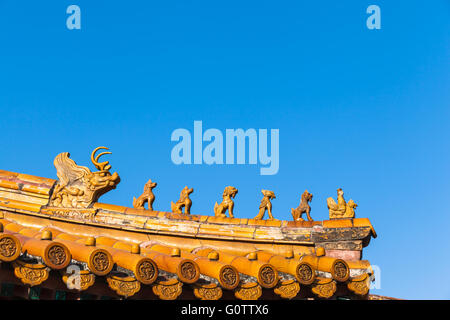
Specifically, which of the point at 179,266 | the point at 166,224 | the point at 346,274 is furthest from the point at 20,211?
the point at 346,274

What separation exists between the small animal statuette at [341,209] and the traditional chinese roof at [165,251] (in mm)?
205

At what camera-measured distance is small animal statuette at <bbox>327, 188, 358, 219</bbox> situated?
1333 cm

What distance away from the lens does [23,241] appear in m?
9.12

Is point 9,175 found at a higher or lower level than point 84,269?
higher

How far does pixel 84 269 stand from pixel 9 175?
200 inches

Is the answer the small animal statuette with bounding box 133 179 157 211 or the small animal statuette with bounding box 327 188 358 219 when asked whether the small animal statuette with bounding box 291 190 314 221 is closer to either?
the small animal statuette with bounding box 327 188 358 219

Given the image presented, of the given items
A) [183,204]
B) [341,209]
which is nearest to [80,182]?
[183,204]

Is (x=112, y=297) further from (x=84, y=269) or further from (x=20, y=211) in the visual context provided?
(x=20, y=211)

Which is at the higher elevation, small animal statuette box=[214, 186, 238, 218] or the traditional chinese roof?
small animal statuette box=[214, 186, 238, 218]

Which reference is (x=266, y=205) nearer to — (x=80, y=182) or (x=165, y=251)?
(x=165, y=251)

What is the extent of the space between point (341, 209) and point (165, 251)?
391cm

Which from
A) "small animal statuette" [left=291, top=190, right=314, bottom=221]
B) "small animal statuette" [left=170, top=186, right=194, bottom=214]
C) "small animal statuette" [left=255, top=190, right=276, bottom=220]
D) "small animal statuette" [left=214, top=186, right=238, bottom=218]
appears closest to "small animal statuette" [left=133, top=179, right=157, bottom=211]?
"small animal statuette" [left=170, top=186, right=194, bottom=214]

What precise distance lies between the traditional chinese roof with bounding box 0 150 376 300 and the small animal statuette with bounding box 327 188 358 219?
0.21 m

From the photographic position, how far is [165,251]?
11.6 meters
